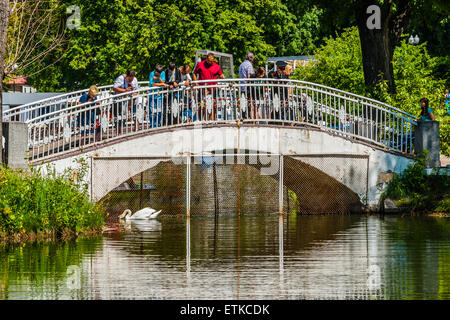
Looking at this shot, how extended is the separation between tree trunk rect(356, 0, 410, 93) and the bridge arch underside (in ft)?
14.1

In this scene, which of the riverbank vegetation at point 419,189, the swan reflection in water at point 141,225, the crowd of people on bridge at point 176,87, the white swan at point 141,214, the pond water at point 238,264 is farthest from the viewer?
the riverbank vegetation at point 419,189

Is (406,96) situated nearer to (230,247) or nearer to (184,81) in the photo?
(184,81)

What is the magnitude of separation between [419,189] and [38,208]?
35.3 ft

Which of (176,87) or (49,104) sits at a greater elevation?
(176,87)

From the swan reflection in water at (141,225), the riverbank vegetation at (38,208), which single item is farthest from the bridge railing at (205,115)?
the riverbank vegetation at (38,208)

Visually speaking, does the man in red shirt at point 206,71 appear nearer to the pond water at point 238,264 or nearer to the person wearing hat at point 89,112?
the person wearing hat at point 89,112

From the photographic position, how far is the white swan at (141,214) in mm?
23547

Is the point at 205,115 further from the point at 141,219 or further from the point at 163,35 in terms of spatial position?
the point at 163,35

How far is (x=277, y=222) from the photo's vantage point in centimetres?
2262

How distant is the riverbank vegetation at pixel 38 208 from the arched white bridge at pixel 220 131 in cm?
278

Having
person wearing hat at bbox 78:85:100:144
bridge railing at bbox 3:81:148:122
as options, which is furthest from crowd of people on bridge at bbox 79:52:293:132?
bridge railing at bbox 3:81:148:122

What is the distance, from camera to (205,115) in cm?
2372

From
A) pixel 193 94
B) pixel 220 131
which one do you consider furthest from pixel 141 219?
pixel 193 94

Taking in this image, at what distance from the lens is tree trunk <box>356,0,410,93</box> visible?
28.6m
